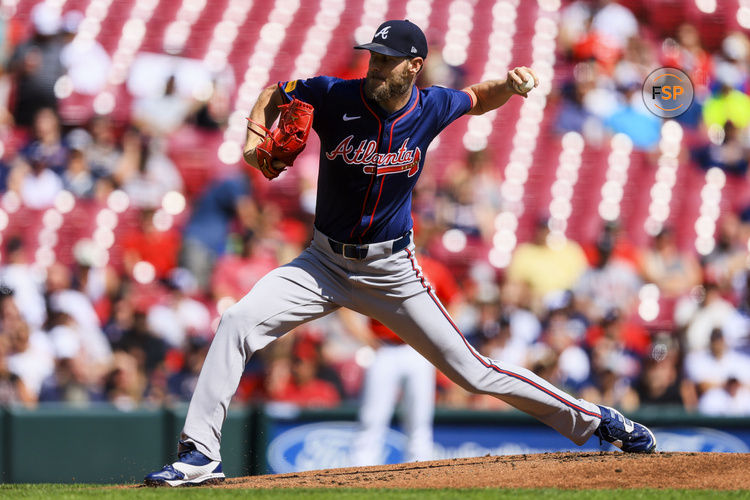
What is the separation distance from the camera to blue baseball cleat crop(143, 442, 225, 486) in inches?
165

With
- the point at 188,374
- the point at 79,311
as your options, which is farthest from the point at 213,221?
the point at 188,374

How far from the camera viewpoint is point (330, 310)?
4.47 m

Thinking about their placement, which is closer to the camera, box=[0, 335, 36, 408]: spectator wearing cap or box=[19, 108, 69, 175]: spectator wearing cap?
box=[0, 335, 36, 408]: spectator wearing cap

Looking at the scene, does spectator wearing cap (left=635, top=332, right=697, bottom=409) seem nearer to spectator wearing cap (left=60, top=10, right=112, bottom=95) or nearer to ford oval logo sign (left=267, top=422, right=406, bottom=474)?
ford oval logo sign (left=267, top=422, right=406, bottom=474)

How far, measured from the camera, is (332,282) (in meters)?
4.45

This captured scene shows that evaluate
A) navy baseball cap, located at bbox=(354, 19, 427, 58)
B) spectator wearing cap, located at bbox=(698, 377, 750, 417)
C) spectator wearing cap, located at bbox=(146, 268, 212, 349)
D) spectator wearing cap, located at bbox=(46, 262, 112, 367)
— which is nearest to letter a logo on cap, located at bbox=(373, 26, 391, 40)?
navy baseball cap, located at bbox=(354, 19, 427, 58)

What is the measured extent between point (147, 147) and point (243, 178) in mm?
983

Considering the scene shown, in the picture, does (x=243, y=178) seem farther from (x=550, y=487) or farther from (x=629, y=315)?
(x=550, y=487)

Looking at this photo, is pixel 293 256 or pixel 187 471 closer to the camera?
pixel 187 471

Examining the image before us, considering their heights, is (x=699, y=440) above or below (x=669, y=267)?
below

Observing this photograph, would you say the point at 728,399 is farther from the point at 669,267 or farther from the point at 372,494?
the point at 372,494

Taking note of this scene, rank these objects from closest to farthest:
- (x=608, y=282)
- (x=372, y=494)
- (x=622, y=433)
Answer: (x=372, y=494), (x=622, y=433), (x=608, y=282)

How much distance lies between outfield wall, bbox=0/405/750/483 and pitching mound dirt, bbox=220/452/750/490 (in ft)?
6.07

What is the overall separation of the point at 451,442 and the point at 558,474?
238cm
